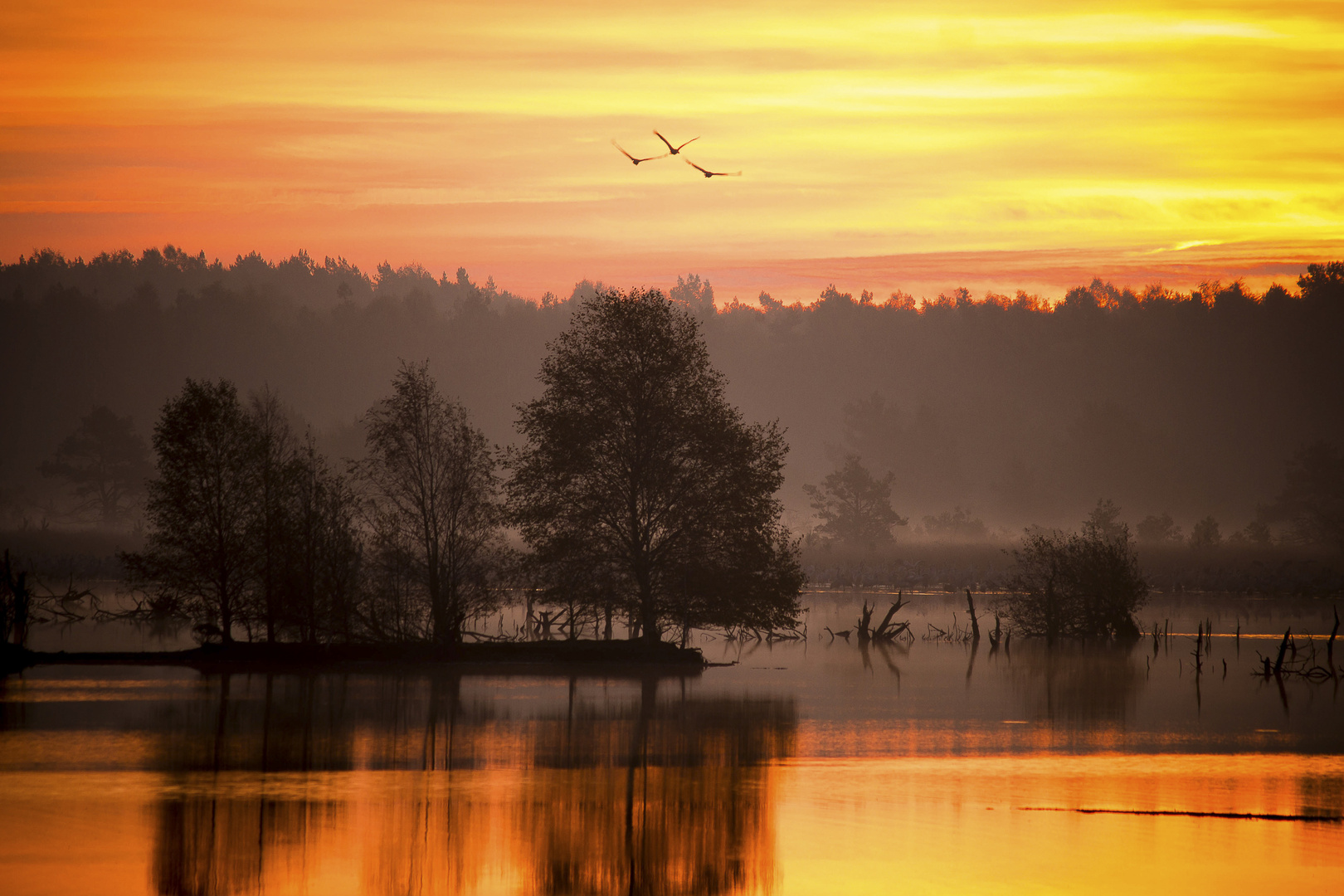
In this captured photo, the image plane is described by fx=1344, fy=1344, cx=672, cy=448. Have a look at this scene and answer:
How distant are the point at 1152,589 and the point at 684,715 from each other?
61.6 metres

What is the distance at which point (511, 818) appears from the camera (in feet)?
65.9

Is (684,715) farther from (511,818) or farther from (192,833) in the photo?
(192,833)

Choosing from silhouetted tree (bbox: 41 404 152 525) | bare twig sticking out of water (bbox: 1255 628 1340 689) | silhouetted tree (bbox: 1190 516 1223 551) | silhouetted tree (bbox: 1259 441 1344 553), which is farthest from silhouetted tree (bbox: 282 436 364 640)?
silhouetted tree (bbox: 1259 441 1344 553)

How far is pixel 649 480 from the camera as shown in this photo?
44688mm

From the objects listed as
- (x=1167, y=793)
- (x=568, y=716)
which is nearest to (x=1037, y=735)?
(x=1167, y=793)

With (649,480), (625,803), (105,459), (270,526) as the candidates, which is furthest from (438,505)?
(105,459)

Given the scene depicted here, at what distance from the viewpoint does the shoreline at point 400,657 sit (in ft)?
132

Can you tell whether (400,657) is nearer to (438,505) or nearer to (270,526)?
(438,505)

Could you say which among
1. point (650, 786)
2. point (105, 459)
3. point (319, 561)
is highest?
point (105, 459)

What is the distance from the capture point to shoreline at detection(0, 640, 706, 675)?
132 ft

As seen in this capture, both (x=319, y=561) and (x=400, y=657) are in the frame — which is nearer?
(x=400, y=657)

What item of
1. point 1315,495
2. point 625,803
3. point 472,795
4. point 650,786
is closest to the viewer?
point 625,803

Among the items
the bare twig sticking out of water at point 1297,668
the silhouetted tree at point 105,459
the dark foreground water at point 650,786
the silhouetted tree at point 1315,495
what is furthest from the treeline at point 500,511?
the silhouetted tree at point 1315,495

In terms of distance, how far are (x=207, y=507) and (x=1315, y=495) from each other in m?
114
